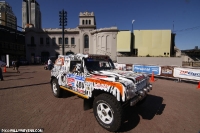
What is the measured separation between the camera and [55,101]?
535 centimetres

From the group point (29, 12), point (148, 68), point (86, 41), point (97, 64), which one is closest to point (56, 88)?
point (97, 64)

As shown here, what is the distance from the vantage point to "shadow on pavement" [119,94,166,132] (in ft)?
11.7

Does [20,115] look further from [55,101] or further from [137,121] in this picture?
[137,121]

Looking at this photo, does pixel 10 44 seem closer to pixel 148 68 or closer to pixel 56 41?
pixel 56 41

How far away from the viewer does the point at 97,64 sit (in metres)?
4.72

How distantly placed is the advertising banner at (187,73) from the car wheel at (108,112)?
381 inches

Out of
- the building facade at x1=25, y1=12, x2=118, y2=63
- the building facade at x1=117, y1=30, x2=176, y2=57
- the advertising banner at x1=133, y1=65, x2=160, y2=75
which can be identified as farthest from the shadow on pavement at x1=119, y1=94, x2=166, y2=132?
the building facade at x1=25, y1=12, x2=118, y2=63

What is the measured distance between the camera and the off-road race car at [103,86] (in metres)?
3.00

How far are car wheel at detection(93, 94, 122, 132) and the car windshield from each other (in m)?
1.39

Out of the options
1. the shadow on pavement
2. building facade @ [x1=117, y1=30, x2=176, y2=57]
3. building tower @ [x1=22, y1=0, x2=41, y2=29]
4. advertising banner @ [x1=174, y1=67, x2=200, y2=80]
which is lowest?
the shadow on pavement

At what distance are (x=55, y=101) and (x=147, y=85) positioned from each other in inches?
163

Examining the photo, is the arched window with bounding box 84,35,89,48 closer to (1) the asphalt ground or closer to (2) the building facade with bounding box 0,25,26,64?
(2) the building facade with bounding box 0,25,26,64

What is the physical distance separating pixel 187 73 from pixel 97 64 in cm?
925

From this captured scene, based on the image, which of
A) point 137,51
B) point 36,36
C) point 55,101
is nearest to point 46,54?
point 36,36
